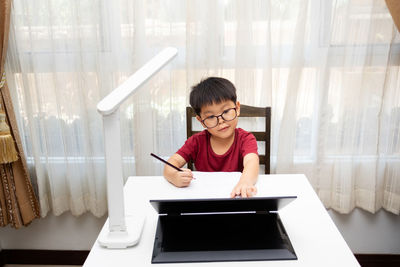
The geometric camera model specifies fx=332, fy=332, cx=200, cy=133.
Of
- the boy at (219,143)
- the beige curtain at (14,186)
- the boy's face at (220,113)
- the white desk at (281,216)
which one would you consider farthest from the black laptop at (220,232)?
the beige curtain at (14,186)

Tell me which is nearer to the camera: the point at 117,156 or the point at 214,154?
the point at 117,156

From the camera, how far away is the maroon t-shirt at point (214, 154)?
1.41 meters

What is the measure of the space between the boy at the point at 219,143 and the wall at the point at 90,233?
93cm

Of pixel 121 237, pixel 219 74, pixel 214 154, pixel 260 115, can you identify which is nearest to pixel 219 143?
pixel 214 154

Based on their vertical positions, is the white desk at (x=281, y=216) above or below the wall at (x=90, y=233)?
above

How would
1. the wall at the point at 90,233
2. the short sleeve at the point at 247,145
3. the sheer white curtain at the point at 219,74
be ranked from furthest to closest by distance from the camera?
the wall at the point at 90,233 → the sheer white curtain at the point at 219,74 → the short sleeve at the point at 247,145

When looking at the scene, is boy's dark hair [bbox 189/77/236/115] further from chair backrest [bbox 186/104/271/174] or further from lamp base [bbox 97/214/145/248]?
lamp base [bbox 97/214/145/248]

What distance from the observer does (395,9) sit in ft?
5.15

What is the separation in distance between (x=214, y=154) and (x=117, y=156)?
2.11 ft

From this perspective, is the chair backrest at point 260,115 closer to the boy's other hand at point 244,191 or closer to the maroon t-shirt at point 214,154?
the maroon t-shirt at point 214,154

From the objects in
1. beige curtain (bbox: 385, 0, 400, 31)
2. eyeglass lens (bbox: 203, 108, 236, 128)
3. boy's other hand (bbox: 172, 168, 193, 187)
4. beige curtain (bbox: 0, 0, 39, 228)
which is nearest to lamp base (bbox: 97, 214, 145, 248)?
boy's other hand (bbox: 172, 168, 193, 187)

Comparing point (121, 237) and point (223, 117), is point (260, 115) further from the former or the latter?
point (121, 237)

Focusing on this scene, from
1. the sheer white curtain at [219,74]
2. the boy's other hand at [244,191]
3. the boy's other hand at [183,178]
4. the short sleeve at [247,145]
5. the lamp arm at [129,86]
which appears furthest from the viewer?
the sheer white curtain at [219,74]

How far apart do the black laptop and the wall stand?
1.23 m
